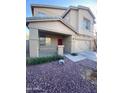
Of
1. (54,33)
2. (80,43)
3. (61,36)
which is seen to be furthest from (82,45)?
(54,33)

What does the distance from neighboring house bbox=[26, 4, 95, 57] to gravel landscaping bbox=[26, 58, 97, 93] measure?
191 mm

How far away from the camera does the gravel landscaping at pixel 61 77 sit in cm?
137

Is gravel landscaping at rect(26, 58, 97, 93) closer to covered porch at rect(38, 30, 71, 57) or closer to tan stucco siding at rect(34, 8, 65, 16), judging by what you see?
covered porch at rect(38, 30, 71, 57)

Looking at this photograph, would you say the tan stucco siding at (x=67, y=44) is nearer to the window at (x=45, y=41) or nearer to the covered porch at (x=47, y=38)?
the covered porch at (x=47, y=38)

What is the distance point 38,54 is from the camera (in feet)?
5.19

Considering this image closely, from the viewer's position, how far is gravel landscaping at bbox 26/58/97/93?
1.37 metres

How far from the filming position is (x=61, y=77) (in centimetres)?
159

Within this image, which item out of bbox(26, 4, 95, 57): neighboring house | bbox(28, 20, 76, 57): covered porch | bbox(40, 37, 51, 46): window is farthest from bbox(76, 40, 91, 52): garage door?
bbox(40, 37, 51, 46): window

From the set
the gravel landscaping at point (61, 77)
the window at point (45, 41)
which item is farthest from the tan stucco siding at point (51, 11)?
the gravel landscaping at point (61, 77)

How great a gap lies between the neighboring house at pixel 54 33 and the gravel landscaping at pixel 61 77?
19 centimetres

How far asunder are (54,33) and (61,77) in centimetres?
69
